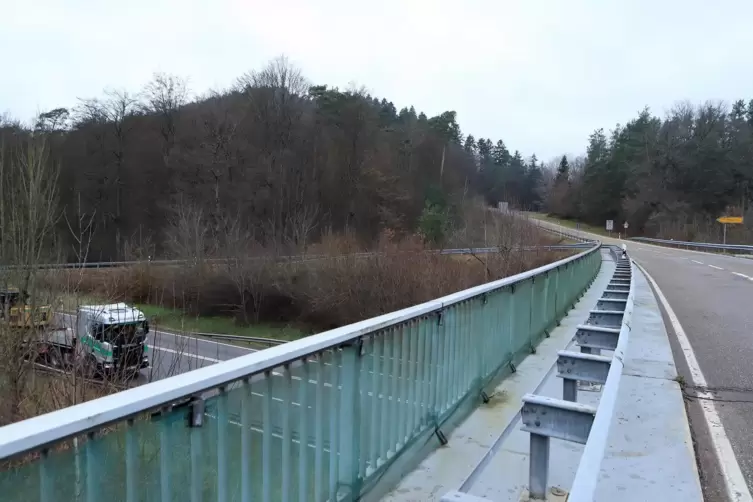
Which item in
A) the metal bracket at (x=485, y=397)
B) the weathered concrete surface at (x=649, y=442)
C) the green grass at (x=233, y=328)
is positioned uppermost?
the weathered concrete surface at (x=649, y=442)

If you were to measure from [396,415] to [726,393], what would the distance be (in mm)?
4263

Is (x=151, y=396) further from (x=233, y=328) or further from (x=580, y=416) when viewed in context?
(x=233, y=328)

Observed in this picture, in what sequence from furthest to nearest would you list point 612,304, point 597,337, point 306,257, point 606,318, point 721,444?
point 306,257 < point 612,304 < point 606,318 < point 597,337 < point 721,444

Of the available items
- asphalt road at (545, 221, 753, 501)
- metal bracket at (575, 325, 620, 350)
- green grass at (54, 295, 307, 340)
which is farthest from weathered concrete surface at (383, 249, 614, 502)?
green grass at (54, 295, 307, 340)

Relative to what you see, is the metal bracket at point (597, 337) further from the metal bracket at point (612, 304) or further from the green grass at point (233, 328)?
the green grass at point (233, 328)

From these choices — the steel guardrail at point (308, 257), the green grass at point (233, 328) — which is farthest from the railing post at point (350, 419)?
the green grass at point (233, 328)

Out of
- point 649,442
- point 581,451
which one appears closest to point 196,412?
point 581,451

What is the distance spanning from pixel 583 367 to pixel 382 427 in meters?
1.39

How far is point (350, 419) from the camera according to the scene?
2814 mm

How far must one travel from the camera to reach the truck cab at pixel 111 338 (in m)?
11.0

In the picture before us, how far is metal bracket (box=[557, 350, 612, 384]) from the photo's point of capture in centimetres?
333

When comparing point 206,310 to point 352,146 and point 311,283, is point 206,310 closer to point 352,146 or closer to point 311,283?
point 311,283

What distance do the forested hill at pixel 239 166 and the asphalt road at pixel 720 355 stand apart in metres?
33.8

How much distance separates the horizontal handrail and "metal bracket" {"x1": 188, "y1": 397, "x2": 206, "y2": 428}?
3cm
